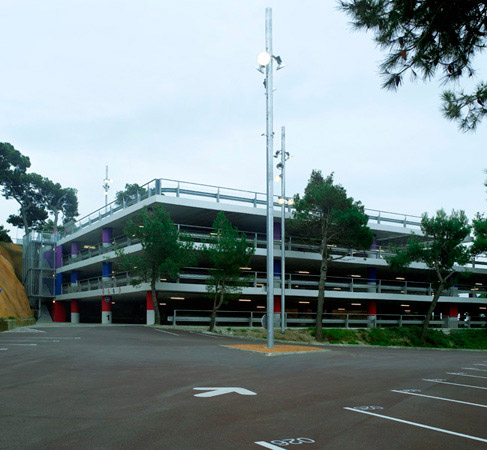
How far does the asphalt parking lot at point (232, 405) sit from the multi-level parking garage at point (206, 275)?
1925 centimetres

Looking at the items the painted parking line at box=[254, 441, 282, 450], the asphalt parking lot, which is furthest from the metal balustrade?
the painted parking line at box=[254, 441, 282, 450]

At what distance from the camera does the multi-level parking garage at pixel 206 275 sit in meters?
34.1

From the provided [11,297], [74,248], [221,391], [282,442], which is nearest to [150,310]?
[11,297]

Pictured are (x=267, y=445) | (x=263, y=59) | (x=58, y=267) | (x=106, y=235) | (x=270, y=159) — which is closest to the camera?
(x=267, y=445)

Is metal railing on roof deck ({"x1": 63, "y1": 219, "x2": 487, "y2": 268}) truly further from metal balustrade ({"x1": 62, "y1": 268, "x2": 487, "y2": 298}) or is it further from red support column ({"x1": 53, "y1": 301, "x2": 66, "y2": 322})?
red support column ({"x1": 53, "y1": 301, "x2": 66, "y2": 322})

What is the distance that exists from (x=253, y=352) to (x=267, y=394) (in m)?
9.05

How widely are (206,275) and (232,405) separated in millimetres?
26213

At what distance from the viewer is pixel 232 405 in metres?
7.68

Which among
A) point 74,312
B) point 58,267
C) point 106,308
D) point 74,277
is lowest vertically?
point 74,312

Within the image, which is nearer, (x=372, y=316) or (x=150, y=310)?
(x=150, y=310)

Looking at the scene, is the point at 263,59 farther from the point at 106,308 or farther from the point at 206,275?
the point at 106,308

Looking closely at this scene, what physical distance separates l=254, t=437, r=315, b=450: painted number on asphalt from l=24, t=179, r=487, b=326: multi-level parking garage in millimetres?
25333

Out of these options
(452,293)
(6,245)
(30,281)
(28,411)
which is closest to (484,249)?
(452,293)

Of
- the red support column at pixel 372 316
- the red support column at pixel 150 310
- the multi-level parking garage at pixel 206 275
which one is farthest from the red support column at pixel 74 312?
the red support column at pixel 372 316
